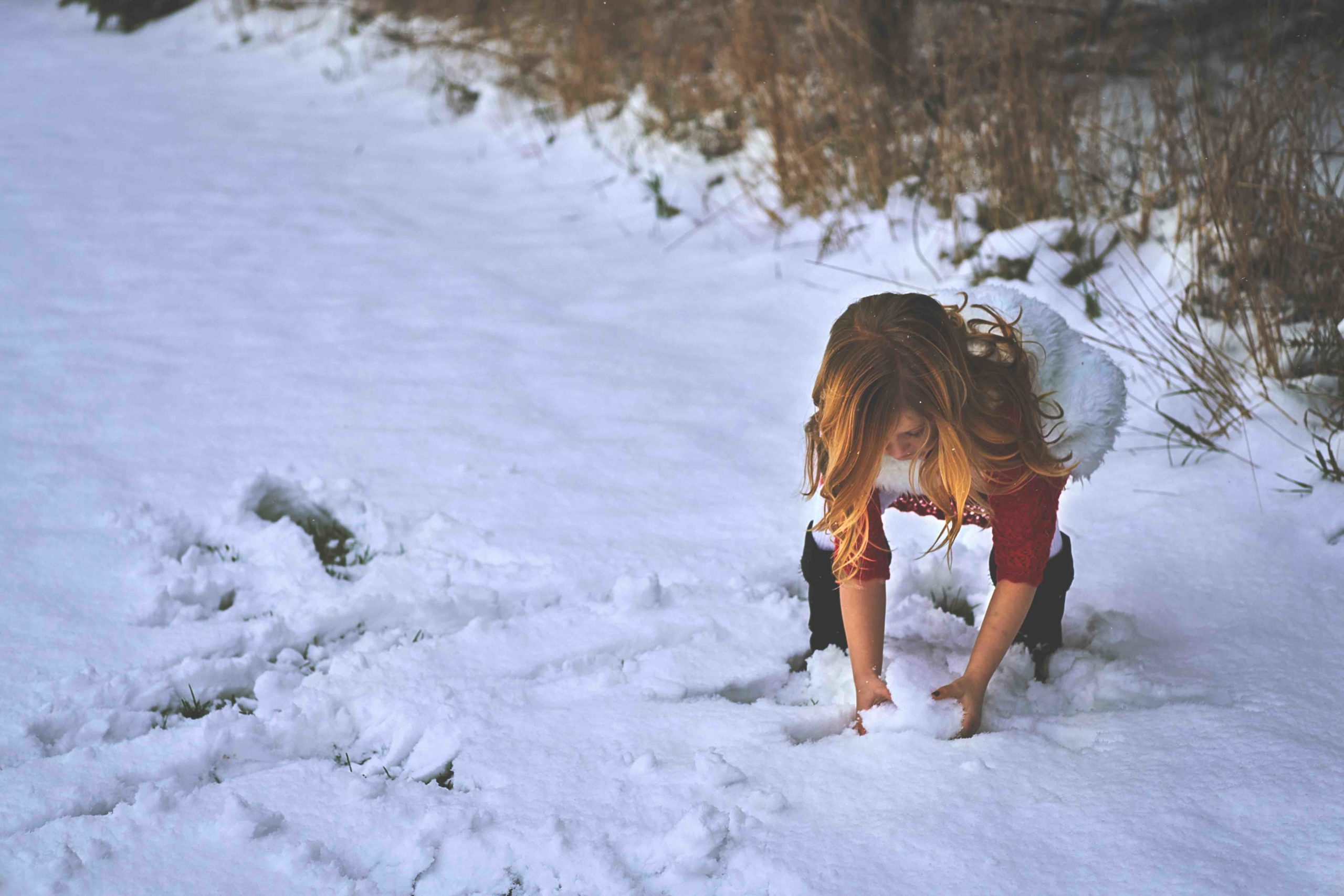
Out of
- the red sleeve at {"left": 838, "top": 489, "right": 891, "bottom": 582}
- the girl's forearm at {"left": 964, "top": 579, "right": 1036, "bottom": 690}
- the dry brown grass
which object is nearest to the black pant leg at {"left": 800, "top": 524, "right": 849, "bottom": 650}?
the red sleeve at {"left": 838, "top": 489, "right": 891, "bottom": 582}

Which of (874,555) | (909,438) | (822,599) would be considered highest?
(909,438)

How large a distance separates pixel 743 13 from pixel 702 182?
0.78 metres

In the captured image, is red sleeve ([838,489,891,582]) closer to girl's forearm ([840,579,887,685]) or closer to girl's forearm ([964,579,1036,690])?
girl's forearm ([840,579,887,685])

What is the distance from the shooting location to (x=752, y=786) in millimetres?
1446

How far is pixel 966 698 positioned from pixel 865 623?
0.62 feet

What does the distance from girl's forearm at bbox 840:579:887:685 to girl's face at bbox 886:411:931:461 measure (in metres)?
0.24

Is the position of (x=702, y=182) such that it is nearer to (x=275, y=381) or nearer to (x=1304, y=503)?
(x=275, y=381)

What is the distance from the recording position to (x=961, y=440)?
1.35 meters

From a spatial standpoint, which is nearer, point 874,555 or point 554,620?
point 874,555

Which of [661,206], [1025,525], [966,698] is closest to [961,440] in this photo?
[1025,525]

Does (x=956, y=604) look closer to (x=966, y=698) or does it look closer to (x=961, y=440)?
(x=966, y=698)

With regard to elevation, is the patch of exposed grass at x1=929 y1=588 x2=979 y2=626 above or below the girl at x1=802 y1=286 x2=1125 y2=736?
below

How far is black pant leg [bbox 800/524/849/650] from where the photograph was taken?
1.71m

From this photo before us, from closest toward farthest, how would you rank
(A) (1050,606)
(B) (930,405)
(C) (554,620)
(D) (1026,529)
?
(B) (930,405), (D) (1026,529), (A) (1050,606), (C) (554,620)
